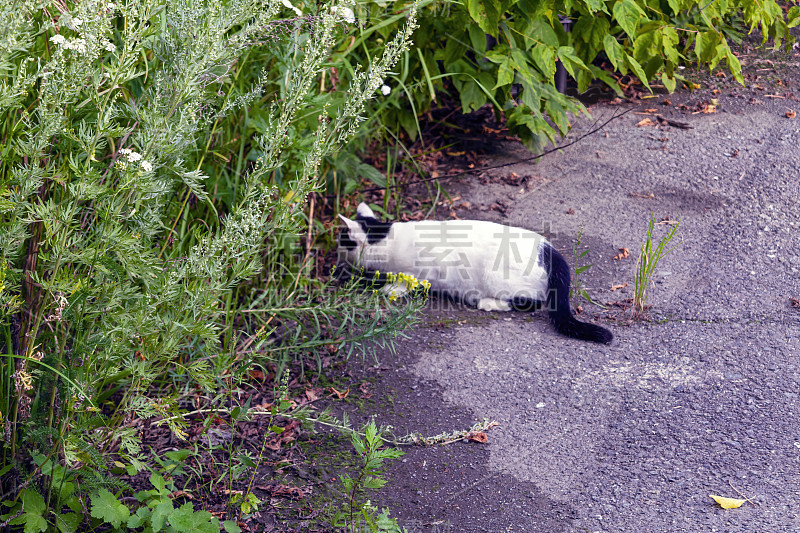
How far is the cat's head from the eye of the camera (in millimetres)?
3467

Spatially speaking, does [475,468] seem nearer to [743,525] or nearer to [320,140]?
[743,525]

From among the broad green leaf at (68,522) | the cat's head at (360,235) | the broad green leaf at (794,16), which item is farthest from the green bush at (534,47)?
the broad green leaf at (68,522)

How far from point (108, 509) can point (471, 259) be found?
2.00 meters

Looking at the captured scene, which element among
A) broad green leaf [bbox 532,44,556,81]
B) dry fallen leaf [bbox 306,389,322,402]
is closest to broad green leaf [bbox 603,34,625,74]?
broad green leaf [bbox 532,44,556,81]

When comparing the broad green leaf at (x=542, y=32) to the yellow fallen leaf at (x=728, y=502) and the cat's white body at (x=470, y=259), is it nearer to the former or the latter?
the cat's white body at (x=470, y=259)

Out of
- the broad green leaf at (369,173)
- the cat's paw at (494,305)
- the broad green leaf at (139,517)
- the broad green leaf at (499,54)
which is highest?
the broad green leaf at (499,54)

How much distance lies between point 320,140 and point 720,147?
3473 millimetres

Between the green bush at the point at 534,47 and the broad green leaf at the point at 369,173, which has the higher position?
the green bush at the point at 534,47

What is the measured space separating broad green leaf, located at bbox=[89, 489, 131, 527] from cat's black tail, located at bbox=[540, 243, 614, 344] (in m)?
1.91

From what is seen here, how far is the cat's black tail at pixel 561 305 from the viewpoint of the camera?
2963 millimetres

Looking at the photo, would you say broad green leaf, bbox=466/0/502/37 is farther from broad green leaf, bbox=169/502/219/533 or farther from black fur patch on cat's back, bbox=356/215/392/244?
broad green leaf, bbox=169/502/219/533

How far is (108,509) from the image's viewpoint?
179 cm

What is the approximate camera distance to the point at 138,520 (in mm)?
1833

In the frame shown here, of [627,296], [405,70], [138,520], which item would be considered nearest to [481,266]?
[627,296]
